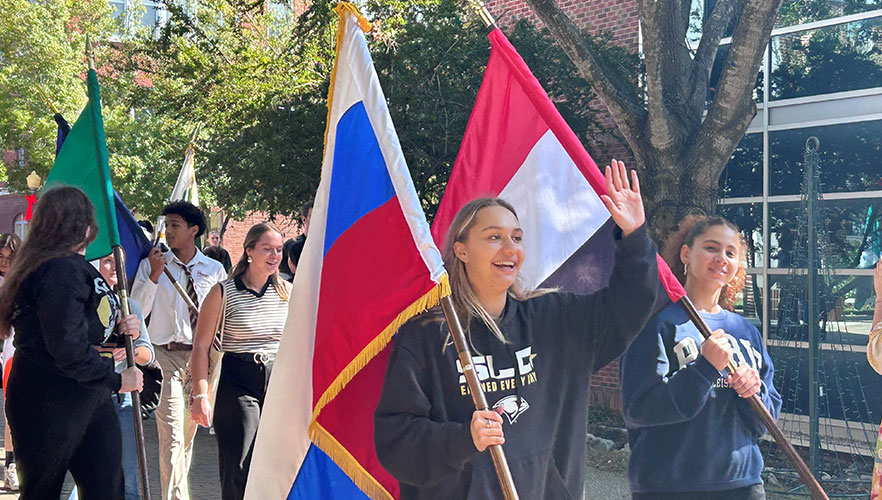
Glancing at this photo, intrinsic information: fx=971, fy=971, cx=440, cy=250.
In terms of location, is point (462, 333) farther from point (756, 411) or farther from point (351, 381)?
point (756, 411)

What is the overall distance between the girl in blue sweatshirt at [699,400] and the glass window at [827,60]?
681cm

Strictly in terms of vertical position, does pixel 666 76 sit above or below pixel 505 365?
above

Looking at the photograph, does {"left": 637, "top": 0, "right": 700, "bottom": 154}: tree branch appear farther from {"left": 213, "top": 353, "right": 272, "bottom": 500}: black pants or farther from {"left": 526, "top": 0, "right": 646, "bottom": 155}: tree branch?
{"left": 213, "top": 353, "right": 272, "bottom": 500}: black pants

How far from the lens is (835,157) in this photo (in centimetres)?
1002

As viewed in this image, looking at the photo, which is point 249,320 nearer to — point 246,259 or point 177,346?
point 246,259

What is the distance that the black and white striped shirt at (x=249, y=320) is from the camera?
231 inches

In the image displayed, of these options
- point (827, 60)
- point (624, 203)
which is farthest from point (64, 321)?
point (827, 60)

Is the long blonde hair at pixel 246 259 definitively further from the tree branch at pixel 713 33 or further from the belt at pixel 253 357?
the tree branch at pixel 713 33

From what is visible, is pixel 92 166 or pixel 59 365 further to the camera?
pixel 92 166

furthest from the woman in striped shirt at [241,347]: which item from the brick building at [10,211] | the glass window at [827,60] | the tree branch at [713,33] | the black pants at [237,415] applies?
the brick building at [10,211]

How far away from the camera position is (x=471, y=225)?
343 centimetres

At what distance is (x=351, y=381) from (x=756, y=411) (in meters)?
1.69

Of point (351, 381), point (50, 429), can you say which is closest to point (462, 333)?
point (351, 381)

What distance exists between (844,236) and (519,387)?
7.73 m
